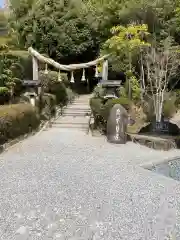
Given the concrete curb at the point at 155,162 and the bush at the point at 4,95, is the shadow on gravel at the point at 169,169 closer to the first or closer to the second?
the concrete curb at the point at 155,162

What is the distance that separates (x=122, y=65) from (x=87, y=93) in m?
5.81

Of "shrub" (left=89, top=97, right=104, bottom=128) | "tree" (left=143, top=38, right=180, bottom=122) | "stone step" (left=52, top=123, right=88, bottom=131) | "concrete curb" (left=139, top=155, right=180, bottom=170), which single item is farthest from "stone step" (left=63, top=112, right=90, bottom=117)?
"concrete curb" (left=139, top=155, right=180, bottom=170)

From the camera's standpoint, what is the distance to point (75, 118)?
51.1 ft

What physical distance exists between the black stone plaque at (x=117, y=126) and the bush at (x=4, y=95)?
4.69 metres

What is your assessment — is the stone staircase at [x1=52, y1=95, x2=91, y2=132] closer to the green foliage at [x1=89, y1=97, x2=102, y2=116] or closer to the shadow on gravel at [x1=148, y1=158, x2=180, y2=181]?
the green foliage at [x1=89, y1=97, x2=102, y2=116]

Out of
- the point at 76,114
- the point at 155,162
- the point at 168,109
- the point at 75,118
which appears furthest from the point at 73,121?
the point at 155,162

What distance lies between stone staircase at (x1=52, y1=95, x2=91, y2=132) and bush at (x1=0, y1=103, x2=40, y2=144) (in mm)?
1581

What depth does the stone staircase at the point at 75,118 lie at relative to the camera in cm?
1427

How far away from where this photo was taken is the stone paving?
485cm

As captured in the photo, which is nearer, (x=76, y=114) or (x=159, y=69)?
(x=159, y=69)

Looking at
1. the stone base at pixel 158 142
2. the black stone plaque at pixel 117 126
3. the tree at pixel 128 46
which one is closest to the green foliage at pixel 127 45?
the tree at pixel 128 46

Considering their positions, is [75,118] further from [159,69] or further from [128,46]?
[159,69]

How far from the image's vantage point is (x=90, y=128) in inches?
548

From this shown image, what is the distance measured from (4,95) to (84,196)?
362 inches
